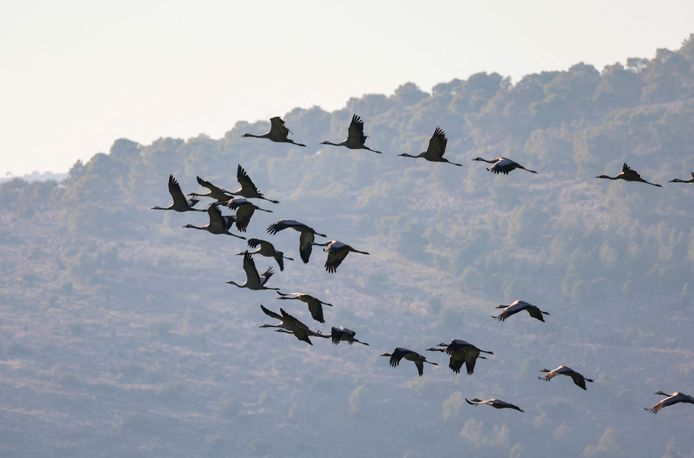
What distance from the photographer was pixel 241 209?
3441cm

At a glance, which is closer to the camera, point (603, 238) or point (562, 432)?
point (562, 432)

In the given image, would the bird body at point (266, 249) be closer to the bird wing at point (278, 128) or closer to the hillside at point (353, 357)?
the bird wing at point (278, 128)

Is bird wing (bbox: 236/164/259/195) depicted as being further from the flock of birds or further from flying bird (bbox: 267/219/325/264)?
flying bird (bbox: 267/219/325/264)

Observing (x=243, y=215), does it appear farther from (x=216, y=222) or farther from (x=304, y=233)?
(x=216, y=222)

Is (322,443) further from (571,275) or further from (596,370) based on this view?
(571,275)

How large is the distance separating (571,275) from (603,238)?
8336mm

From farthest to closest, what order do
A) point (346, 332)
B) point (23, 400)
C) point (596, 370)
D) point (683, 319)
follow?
point (683, 319) < point (596, 370) < point (23, 400) < point (346, 332)

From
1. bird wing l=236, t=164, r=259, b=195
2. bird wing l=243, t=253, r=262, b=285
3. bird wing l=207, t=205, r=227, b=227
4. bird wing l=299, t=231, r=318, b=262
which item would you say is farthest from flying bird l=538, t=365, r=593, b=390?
bird wing l=207, t=205, r=227, b=227

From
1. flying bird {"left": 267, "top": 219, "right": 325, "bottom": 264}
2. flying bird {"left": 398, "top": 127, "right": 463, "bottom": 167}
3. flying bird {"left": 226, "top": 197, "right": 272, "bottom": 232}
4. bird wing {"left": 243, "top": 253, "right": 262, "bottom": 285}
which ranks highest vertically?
flying bird {"left": 398, "top": 127, "right": 463, "bottom": 167}

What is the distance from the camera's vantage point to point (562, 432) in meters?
163

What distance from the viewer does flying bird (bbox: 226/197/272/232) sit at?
3397 cm

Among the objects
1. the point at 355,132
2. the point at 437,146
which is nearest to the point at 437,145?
the point at 437,146

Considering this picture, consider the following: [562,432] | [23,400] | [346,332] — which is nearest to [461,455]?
[562,432]

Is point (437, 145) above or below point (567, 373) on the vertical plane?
above
